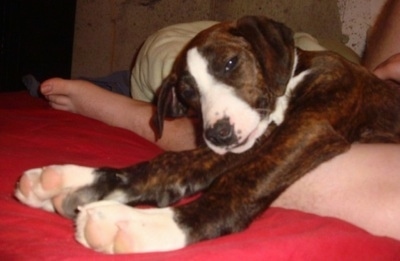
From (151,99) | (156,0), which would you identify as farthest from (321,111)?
(156,0)

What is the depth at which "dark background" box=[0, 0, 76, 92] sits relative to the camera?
5125 mm

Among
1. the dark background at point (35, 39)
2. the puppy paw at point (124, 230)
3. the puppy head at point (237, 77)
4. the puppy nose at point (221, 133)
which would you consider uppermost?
the puppy head at point (237, 77)

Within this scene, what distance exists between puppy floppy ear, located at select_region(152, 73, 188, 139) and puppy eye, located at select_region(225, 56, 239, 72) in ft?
1.07

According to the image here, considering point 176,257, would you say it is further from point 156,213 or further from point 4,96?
point 4,96

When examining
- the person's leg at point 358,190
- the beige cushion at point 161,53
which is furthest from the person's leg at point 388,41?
the person's leg at point 358,190

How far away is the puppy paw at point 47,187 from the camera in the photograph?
1.55m

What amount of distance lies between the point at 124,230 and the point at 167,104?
1.31 meters

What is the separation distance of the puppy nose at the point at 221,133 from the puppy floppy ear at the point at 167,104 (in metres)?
0.57

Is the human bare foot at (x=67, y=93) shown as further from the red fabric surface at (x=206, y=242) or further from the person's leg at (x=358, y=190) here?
the person's leg at (x=358, y=190)

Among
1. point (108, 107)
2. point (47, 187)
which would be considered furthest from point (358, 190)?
point (108, 107)

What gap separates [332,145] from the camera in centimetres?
172

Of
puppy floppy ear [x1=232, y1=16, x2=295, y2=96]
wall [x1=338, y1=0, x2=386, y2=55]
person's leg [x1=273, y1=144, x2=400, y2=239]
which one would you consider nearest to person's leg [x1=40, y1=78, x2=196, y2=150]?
puppy floppy ear [x1=232, y1=16, x2=295, y2=96]

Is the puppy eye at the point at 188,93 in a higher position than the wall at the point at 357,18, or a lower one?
lower

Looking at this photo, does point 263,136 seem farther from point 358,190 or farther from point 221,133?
point 358,190
